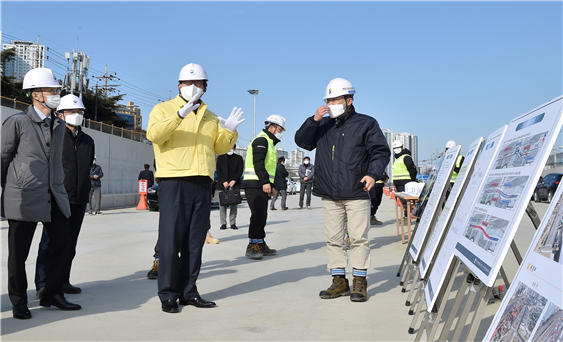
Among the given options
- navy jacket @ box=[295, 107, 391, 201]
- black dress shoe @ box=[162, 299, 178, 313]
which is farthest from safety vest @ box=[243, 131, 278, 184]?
black dress shoe @ box=[162, 299, 178, 313]

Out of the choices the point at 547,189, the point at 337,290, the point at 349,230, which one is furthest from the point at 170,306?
the point at 547,189

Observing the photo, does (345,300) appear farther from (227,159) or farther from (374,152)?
(227,159)

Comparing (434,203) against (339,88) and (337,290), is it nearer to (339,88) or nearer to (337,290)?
(337,290)

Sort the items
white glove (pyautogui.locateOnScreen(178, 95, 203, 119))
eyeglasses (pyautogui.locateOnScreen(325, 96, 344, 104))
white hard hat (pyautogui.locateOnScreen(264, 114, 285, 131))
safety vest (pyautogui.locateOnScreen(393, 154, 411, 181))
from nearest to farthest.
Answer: white glove (pyautogui.locateOnScreen(178, 95, 203, 119))
eyeglasses (pyautogui.locateOnScreen(325, 96, 344, 104))
white hard hat (pyautogui.locateOnScreen(264, 114, 285, 131))
safety vest (pyautogui.locateOnScreen(393, 154, 411, 181))

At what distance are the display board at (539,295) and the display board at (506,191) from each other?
267 millimetres

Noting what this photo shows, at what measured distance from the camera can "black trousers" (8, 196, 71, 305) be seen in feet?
13.2

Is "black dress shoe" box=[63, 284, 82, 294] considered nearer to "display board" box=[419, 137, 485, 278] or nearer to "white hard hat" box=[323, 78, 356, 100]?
"white hard hat" box=[323, 78, 356, 100]

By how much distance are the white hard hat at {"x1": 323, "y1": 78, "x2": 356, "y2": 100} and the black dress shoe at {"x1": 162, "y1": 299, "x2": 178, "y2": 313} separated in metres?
2.42

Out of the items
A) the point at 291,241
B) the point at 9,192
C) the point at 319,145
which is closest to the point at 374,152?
the point at 319,145

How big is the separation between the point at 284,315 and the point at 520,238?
6791 mm

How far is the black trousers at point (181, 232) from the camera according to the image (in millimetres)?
4379

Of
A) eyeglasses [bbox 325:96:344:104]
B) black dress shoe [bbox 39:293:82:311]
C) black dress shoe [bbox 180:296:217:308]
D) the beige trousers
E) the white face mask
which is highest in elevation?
eyeglasses [bbox 325:96:344:104]

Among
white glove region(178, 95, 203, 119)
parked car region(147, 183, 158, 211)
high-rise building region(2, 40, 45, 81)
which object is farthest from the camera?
high-rise building region(2, 40, 45, 81)

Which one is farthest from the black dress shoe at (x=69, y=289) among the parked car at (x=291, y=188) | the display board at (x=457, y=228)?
the parked car at (x=291, y=188)
